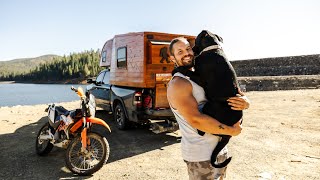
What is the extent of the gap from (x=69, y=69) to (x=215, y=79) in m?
120

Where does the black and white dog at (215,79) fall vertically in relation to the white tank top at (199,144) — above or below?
above

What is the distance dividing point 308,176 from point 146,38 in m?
5.09

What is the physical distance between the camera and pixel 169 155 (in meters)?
6.19

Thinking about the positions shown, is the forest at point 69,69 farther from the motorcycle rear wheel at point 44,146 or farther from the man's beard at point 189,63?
the man's beard at point 189,63

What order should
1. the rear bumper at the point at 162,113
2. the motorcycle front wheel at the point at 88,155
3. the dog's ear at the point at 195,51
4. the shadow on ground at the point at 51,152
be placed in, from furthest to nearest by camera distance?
the rear bumper at the point at 162,113 < the shadow on ground at the point at 51,152 < the motorcycle front wheel at the point at 88,155 < the dog's ear at the point at 195,51

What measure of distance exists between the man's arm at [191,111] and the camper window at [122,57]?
21.9 ft

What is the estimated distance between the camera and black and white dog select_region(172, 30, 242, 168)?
200cm

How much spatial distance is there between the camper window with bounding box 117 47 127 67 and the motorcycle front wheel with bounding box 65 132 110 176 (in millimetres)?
3771

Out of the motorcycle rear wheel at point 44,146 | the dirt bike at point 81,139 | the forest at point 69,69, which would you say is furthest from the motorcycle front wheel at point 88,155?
the forest at point 69,69

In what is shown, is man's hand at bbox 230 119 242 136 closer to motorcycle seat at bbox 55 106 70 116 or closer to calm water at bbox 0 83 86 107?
motorcycle seat at bbox 55 106 70 116

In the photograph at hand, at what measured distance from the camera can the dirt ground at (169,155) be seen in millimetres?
5059

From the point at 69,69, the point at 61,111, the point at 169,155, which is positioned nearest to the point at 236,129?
the point at 169,155

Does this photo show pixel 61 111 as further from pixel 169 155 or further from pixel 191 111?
pixel 191 111

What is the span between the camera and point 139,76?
767 centimetres
